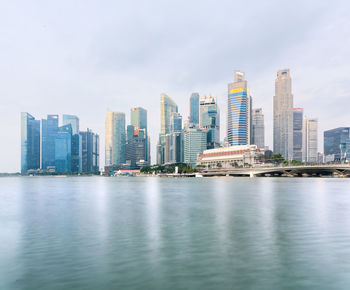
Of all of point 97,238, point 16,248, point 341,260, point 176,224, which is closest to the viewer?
point 341,260

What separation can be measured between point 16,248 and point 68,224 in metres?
8.66

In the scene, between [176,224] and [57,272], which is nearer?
[57,272]

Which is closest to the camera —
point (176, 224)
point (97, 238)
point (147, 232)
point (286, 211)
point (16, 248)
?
point (16, 248)

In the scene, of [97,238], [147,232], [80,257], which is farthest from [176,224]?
[80,257]

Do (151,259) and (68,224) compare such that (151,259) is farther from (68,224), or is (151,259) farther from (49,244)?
(68,224)

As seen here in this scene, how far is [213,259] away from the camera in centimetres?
1639

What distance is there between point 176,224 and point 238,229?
6.15 metres

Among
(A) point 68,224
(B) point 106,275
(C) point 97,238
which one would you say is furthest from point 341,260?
(A) point 68,224

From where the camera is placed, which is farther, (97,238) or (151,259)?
(97,238)

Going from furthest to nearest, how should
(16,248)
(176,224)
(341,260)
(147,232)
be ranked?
(176,224), (147,232), (16,248), (341,260)

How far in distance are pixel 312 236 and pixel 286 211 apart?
14054 millimetres

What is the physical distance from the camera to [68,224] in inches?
A: 1118

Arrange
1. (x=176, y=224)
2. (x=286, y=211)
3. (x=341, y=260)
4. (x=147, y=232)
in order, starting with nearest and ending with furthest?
(x=341, y=260) < (x=147, y=232) < (x=176, y=224) < (x=286, y=211)

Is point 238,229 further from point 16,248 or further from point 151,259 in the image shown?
point 16,248
